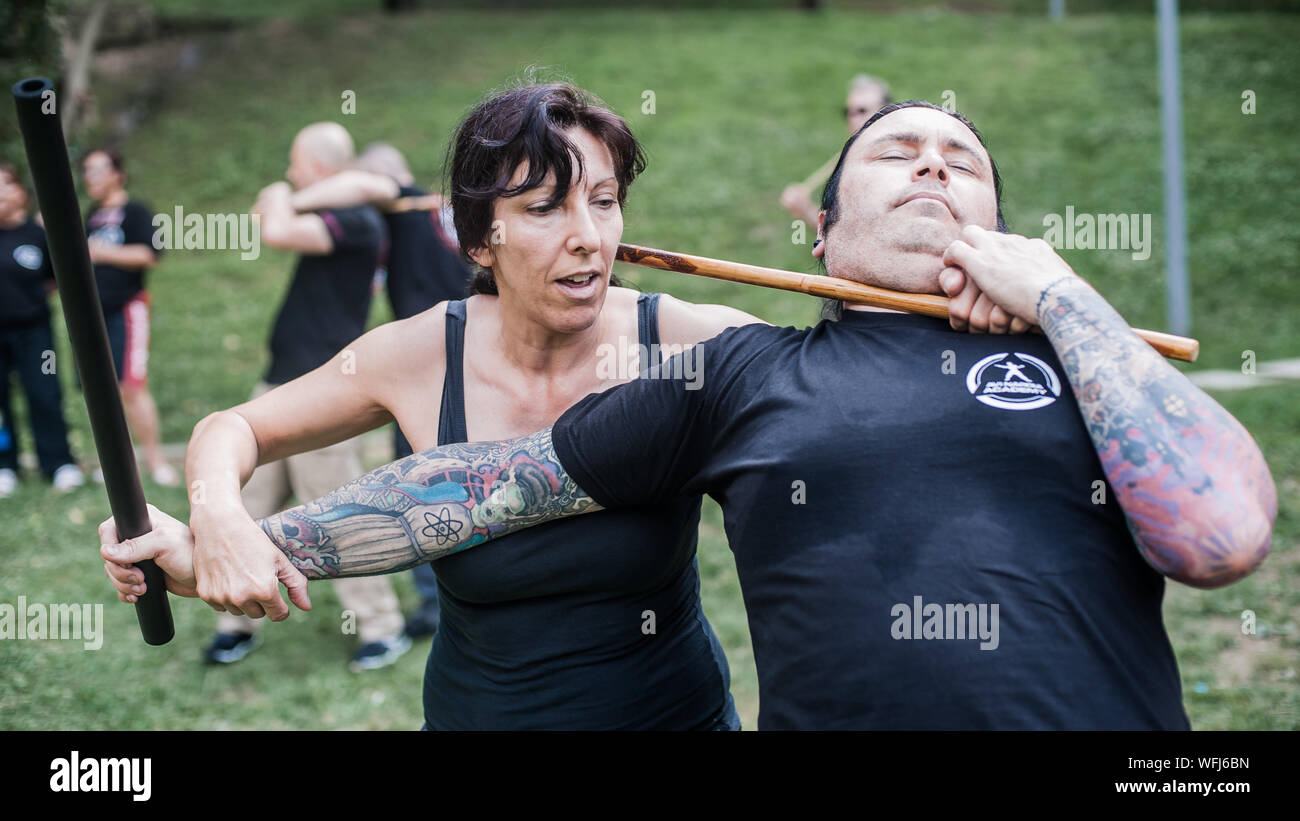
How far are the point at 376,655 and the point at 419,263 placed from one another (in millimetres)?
1989

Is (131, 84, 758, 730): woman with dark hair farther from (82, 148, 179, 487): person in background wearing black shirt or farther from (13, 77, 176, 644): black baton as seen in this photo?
(82, 148, 179, 487): person in background wearing black shirt

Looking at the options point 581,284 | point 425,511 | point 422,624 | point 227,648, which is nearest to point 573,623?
point 425,511

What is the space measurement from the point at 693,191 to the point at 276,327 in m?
7.95

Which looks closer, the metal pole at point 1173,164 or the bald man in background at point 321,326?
the bald man in background at point 321,326

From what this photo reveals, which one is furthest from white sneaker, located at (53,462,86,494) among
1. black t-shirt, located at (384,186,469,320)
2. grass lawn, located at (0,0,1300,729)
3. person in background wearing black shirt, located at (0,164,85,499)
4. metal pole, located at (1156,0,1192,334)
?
metal pole, located at (1156,0,1192,334)

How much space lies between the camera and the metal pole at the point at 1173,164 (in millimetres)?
9445

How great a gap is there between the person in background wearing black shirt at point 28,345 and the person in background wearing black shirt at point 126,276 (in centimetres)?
49

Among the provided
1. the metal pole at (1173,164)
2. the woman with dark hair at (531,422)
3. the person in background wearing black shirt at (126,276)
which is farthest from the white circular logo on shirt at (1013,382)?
the metal pole at (1173,164)

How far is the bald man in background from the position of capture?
5.57 meters

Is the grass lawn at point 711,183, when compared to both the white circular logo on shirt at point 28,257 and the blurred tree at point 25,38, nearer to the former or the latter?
the white circular logo on shirt at point 28,257

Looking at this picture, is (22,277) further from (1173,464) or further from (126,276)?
(1173,464)

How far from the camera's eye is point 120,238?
26.1 ft

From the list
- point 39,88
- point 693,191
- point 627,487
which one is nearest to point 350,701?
point 627,487

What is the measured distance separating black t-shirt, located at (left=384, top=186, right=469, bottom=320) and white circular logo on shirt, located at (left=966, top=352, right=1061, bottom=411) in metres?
4.40
